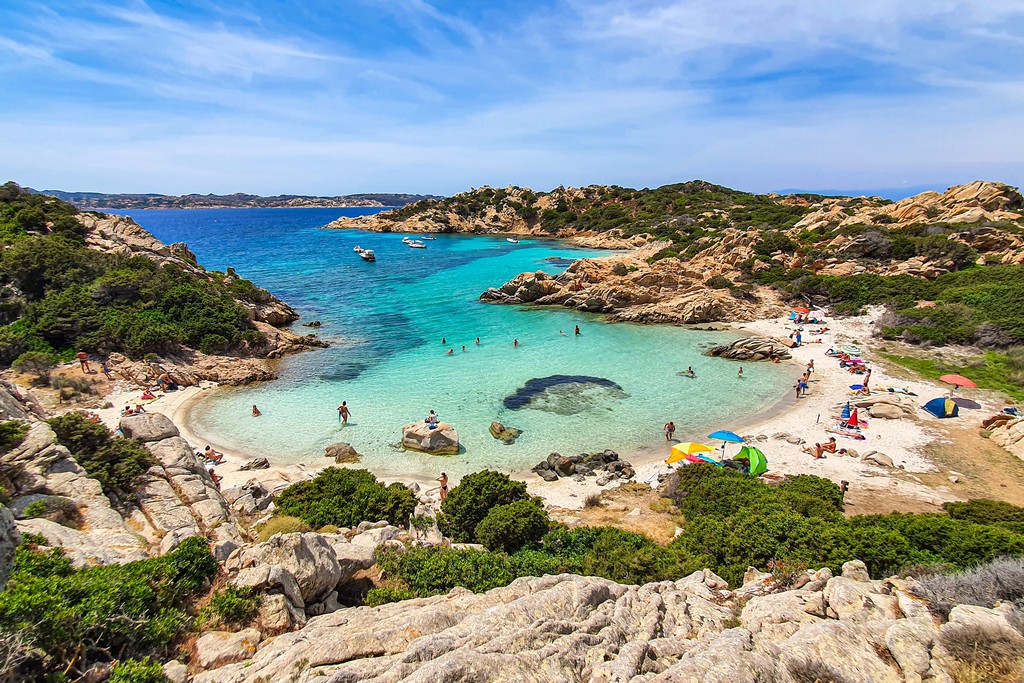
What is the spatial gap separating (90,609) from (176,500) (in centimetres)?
621

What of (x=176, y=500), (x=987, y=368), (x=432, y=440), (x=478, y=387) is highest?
(x=176, y=500)

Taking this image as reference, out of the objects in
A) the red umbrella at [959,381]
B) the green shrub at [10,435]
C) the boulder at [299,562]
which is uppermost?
the green shrub at [10,435]

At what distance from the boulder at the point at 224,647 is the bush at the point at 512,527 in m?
5.78

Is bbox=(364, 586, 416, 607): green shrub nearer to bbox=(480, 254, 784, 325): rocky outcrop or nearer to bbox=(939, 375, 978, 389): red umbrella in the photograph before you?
bbox=(939, 375, 978, 389): red umbrella

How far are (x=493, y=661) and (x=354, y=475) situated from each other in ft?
34.5

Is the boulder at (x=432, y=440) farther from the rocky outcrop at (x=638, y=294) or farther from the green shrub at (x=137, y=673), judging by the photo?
the rocky outcrop at (x=638, y=294)

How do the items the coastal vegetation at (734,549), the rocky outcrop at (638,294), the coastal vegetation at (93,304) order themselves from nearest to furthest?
the coastal vegetation at (734,549)
the coastal vegetation at (93,304)
the rocky outcrop at (638,294)

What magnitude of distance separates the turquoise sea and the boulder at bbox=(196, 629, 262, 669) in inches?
464

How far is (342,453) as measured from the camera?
1956 centimetres

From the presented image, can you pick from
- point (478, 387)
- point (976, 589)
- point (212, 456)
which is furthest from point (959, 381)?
point (212, 456)

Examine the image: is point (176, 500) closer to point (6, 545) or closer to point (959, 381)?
point (6, 545)

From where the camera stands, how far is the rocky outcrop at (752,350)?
31.3 metres

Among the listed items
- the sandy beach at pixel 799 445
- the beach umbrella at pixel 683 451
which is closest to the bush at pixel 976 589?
the sandy beach at pixel 799 445

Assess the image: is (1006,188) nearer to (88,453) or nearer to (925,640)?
(925,640)
